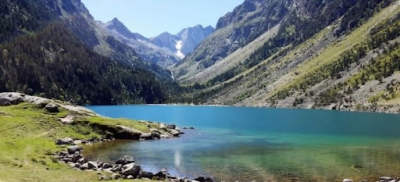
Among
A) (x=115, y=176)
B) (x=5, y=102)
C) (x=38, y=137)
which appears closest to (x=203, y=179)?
(x=115, y=176)

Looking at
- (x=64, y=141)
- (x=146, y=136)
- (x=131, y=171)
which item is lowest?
(x=131, y=171)

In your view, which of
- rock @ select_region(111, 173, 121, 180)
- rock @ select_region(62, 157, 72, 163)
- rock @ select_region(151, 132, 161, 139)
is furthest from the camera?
rock @ select_region(151, 132, 161, 139)

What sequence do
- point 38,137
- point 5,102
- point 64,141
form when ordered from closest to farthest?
point 38,137 < point 64,141 < point 5,102

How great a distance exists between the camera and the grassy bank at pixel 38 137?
40.9 m

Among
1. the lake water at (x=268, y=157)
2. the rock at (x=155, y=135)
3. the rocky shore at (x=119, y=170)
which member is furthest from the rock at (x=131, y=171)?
the rock at (x=155, y=135)

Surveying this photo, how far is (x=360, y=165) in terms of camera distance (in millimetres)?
56844

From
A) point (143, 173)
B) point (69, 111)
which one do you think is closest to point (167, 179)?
point (143, 173)

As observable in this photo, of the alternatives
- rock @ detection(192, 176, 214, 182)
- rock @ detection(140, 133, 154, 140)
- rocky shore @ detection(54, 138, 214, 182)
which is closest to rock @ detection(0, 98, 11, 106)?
rock @ detection(140, 133, 154, 140)

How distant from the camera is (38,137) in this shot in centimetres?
7075

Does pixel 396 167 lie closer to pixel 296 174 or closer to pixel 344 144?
pixel 296 174

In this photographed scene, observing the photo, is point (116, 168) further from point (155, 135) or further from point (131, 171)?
point (155, 135)

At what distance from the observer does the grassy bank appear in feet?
134

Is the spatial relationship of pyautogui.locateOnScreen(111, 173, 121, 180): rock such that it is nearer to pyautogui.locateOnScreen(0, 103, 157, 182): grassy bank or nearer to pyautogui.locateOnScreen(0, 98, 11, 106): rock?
pyautogui.locateOnScreen(0, 103, 157, 182): grassy bank

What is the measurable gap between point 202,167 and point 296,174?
12.8 m
